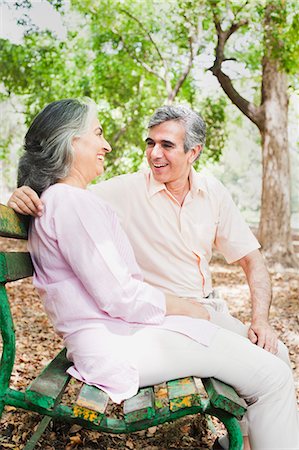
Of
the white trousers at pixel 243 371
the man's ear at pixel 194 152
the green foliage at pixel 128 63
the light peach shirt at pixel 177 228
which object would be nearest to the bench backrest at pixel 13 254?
the white trousers at pixel 243 371

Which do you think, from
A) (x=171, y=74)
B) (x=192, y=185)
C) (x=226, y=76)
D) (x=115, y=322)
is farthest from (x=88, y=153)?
(x=171, y=74)

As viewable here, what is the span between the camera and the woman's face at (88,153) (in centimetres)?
253

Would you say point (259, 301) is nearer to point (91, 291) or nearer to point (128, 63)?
point (91, 291)

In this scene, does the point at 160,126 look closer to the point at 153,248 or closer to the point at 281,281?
the point at 153,248

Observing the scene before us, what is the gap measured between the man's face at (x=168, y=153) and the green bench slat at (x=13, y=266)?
1039mm

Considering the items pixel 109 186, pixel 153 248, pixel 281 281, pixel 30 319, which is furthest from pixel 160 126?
pixel 281 281

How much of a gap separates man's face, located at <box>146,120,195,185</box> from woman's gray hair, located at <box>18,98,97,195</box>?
0.78 meters

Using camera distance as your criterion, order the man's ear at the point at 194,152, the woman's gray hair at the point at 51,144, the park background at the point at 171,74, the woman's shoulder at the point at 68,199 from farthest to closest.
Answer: the park background at the point at 171,74 → the man's ear at the point at 194,152 → the woman's gray hair at the point at 51,144 → the woman's shoulder at the point at 68,199

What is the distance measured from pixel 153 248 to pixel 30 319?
3818 millimetres

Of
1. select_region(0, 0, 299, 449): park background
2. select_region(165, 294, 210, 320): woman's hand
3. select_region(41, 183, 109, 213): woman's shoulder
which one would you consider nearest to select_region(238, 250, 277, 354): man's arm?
select_region(165, 294, 210, 320): woman's hand

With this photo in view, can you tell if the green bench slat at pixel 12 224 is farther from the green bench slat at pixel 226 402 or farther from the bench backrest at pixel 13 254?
the green bench slat at pixel 226 402

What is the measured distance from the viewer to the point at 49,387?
2164mm

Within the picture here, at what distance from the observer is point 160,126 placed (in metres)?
3.30

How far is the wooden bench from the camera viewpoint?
208cm
